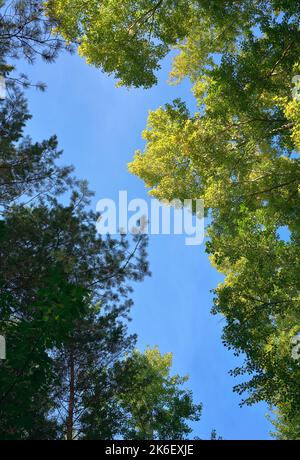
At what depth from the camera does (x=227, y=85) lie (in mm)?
9711

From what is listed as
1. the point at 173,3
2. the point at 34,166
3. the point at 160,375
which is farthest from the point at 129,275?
the point at 160,375

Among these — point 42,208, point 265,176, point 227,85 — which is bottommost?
point 42,208

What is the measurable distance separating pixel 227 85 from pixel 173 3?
2.67 m

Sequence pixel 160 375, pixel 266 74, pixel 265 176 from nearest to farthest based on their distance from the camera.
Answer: pixel 266 74
pixel 265 176
pixel 160 375

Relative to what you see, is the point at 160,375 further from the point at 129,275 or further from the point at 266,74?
the point at 266,74

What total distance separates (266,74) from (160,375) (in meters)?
14.0

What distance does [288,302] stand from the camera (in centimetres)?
962

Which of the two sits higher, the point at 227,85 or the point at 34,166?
the point at 227,85
